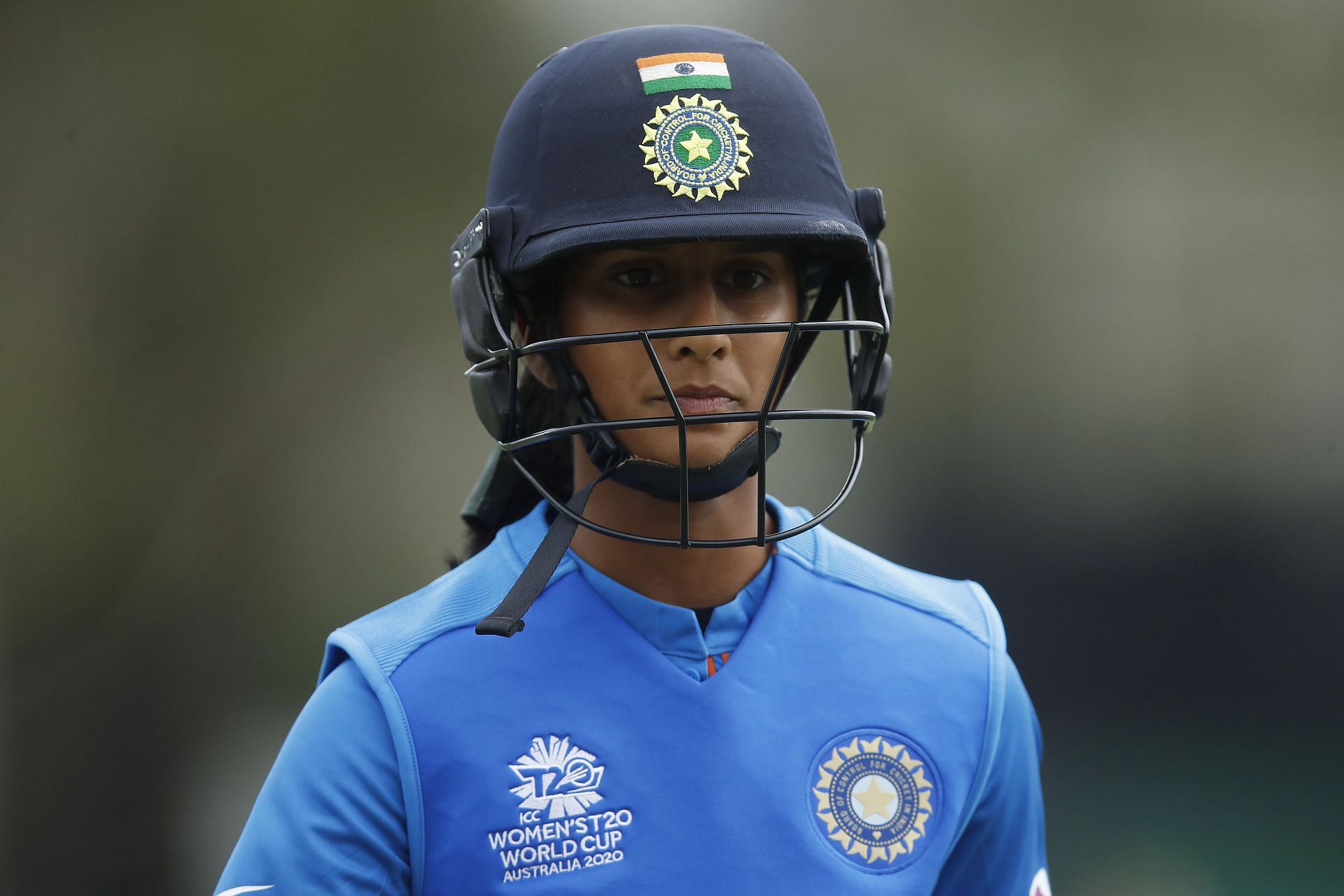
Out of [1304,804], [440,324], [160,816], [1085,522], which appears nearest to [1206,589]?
[1085,522]

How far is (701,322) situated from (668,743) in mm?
544

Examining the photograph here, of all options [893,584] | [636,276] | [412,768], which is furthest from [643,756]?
[636,276]

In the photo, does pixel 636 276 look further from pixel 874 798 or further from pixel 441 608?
pixel 874 798

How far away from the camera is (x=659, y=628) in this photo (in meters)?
1.73

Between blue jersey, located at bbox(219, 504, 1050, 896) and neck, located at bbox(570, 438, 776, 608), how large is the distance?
4cm

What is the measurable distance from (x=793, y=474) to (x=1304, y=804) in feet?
6.43

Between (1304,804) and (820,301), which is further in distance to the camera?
(1304,804)

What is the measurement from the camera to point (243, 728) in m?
3.66

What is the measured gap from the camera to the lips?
1.65m

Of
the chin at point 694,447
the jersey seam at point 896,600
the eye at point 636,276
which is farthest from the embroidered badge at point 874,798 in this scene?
the eye at point 636,276

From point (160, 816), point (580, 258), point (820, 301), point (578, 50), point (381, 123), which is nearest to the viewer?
point (580, 258)

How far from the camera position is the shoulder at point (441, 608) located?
1.68 m

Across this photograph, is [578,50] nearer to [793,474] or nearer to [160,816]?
[793,474]

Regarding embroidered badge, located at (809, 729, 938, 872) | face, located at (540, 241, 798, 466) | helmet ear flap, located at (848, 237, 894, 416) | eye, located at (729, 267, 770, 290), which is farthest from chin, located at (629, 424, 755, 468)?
embroidered badge, located at (809, 729, 938, 872)
